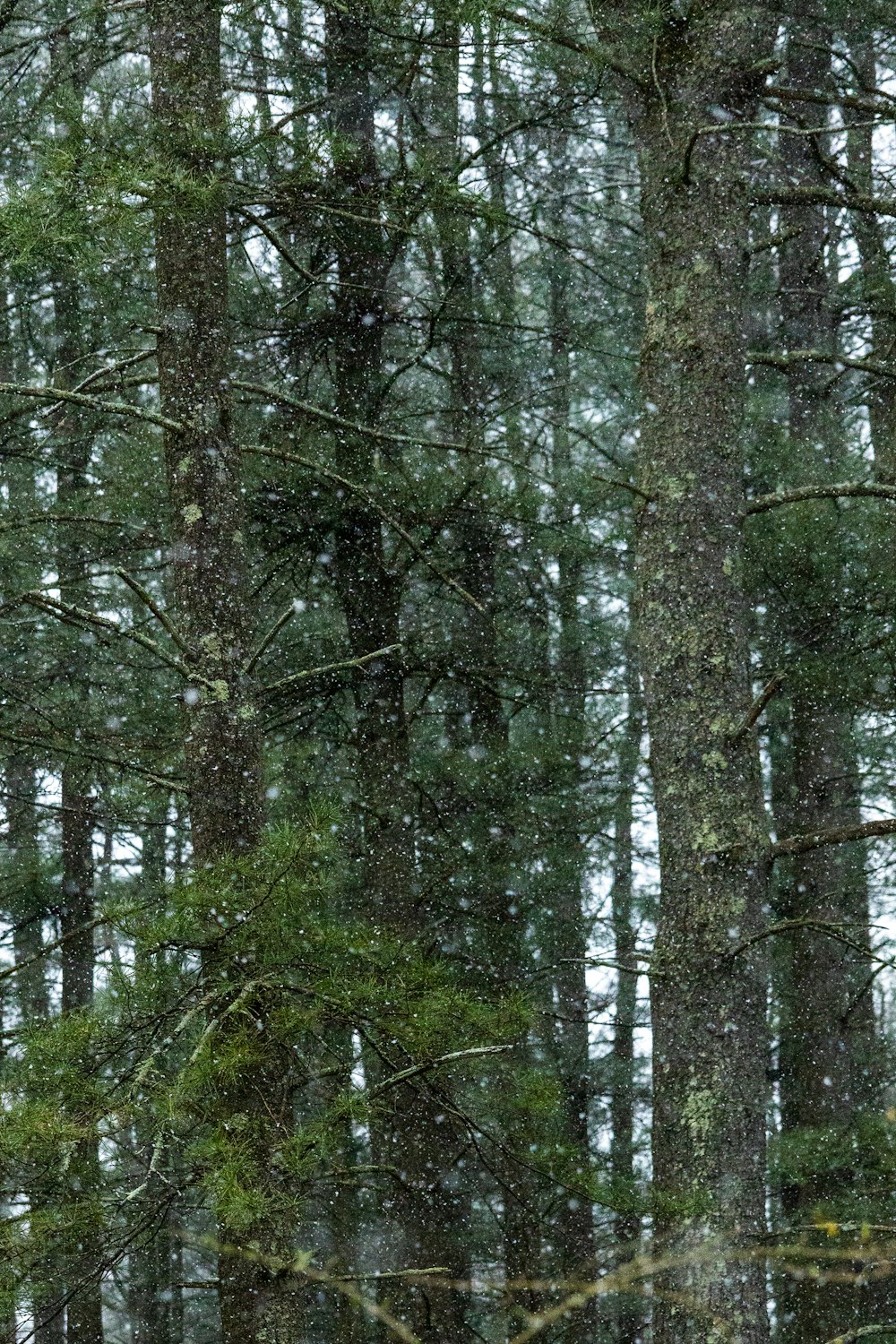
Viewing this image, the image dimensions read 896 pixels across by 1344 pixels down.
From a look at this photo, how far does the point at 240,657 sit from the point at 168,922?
159cm

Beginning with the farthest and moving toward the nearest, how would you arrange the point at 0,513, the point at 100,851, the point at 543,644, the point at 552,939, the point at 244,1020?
the point at 100,851, the point at 543,644, the point at 552,939, the point at 0,513, the point at 244,1020

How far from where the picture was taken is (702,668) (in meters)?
5.29

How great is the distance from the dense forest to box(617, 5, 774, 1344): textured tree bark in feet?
0.06

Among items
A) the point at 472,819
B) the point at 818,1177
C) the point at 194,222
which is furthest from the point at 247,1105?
the point at 818,1177

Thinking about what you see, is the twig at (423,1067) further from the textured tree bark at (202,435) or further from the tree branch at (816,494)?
the tree branch at (816,494)

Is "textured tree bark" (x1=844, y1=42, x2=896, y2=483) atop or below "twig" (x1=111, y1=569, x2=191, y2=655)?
atop

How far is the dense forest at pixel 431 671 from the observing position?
4.10 m

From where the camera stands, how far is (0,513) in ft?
36.1

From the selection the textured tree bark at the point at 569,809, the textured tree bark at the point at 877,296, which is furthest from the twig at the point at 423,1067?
the textured tree bark at the point at 877,296

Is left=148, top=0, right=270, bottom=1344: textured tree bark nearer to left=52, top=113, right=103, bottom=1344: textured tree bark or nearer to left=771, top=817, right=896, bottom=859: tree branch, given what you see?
left=771, top=817, right=896, bottom=859: tree branch

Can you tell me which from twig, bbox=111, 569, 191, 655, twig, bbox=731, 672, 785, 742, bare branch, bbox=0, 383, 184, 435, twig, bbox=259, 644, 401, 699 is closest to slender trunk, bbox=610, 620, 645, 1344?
twig, bbox=731, 672, 785, 742

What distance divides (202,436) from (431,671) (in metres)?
3.81

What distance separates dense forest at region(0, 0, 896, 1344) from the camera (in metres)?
4.10

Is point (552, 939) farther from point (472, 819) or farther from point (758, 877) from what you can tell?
point (758, 877)
